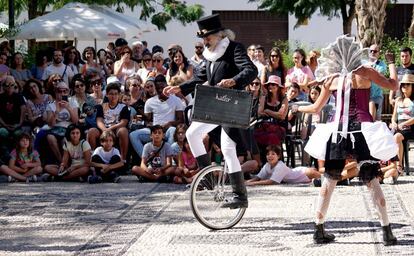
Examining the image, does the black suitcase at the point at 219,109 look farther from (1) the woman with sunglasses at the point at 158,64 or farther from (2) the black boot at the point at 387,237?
(1) the woman with sunglasses at the point at 158,64

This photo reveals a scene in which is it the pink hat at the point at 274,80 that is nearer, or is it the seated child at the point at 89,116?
the pink hat at the point at 274,80

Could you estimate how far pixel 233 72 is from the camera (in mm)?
9484

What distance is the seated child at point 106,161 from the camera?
44.7ft

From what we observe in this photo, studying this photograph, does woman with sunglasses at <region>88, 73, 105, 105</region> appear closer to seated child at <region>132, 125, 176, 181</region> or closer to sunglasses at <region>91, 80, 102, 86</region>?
sunglasses at <region>91, 80, 102, 86</region>

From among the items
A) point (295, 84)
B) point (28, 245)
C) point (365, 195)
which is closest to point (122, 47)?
point (295, 84)

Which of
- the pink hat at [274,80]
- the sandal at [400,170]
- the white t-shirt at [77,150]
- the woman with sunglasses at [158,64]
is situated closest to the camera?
the sandal at [400,170]

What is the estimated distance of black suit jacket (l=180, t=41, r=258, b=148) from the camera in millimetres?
9273

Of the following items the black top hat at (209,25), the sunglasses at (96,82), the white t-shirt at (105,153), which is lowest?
the white t-shirt at (105,153)

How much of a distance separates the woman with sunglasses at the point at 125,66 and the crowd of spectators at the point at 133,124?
1118 mm

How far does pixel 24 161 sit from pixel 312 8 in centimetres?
1894

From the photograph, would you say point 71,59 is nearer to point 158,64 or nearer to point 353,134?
point 158,64

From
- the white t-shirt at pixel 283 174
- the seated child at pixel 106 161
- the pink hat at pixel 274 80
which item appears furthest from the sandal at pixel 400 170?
the seated child at pixel 106 161

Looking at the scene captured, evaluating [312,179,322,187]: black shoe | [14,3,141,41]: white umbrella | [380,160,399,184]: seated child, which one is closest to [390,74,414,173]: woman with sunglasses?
[380,160,399,184]: seated child

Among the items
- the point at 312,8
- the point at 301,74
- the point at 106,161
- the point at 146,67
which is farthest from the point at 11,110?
the point at 312,8
